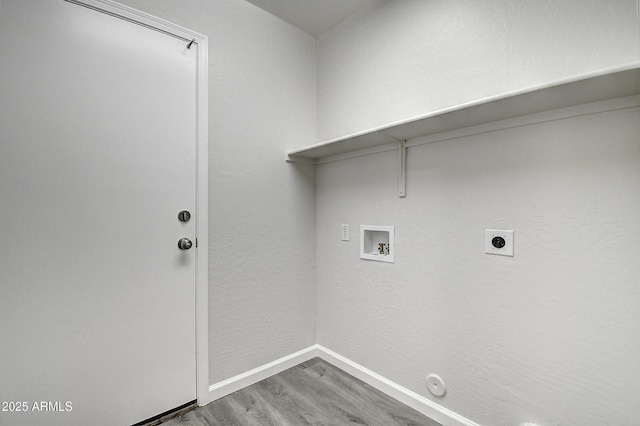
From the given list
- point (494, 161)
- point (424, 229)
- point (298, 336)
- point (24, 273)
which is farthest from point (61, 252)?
point (494, 161)

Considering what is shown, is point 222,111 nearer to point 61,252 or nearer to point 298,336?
point 61,252

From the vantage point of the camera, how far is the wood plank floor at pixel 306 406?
1.58 metres

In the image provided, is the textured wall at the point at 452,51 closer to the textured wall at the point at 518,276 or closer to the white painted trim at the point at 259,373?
the textured wall at the point at 518,276

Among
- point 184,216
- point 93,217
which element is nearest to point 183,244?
point 184,216

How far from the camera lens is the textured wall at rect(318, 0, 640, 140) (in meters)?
1.15

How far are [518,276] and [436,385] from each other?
741 millimetres

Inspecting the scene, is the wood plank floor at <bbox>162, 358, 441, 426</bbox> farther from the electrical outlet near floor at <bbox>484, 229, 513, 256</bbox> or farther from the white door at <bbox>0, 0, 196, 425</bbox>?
the electrical outlet near floor at <bbox>484, 229, 513, 256</bbox>

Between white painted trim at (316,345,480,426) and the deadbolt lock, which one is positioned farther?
the deadbolt lock

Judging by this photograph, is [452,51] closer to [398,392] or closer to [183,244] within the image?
[183,244]

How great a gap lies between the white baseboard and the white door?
0.81 ft

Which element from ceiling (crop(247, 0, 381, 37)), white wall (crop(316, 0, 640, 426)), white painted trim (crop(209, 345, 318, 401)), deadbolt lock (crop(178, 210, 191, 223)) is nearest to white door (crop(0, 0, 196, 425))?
deadbolt lock (crop(178, 210, 191, 223))

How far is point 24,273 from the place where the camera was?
1.26 metres

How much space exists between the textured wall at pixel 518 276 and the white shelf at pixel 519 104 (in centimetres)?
8

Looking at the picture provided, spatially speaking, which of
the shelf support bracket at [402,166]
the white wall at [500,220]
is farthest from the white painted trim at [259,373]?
the shelf support bracket at [402,166]
